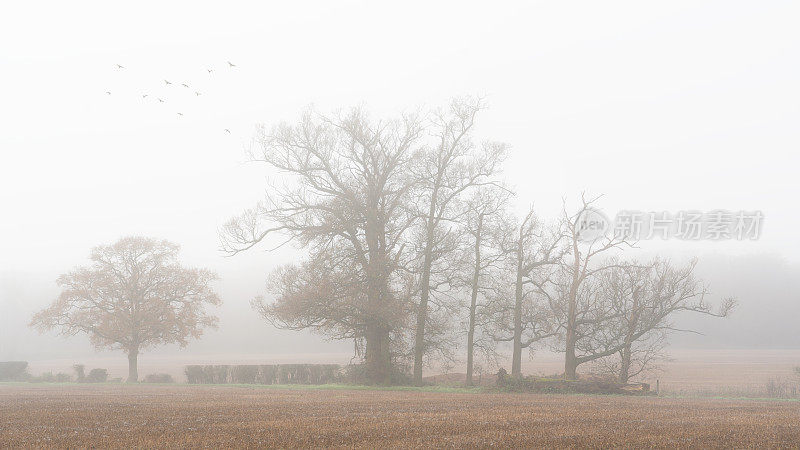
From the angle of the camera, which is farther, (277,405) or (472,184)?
(472,184)

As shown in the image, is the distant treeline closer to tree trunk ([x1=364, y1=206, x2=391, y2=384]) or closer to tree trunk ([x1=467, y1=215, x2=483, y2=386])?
tree trunk ([x1=364, y1=206, x2=391, y2=384])

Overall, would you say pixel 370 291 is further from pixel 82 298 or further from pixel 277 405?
pixel 82 298

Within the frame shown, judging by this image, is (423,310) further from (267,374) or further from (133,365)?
(133,365)

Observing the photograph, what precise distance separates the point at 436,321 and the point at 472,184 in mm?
9543

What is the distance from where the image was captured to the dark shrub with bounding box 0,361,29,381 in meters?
56.0

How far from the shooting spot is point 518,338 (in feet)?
124

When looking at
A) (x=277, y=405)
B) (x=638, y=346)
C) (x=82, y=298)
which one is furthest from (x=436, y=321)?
(x=82, y=298)

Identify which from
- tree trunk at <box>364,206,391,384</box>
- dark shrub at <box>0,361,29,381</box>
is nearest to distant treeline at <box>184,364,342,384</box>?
tree trunk at <box>364,206,391,384</box>

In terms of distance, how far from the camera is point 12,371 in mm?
56500

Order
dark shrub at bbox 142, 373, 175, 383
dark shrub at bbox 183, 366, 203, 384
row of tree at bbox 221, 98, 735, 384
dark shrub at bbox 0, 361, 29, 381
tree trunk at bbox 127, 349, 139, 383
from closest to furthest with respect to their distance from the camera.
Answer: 1. row of tree at bbox 221, 98, 735, 384
2. dark shrub at bbox 183, 366, 203, 384
3. dark shrub at bbox 142, 373, 175, 383
4. tree trunk at bbox 127, 349, 139, 383
5. dark shrub at bbox 0, 361, 29, 381

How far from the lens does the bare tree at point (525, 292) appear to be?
1470 inches

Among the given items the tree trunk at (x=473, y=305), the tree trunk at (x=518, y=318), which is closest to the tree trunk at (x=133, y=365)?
the tree trunk at (x=473, y=305)

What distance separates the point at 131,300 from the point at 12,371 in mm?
15159

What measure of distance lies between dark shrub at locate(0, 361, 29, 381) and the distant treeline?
19.7 meters
